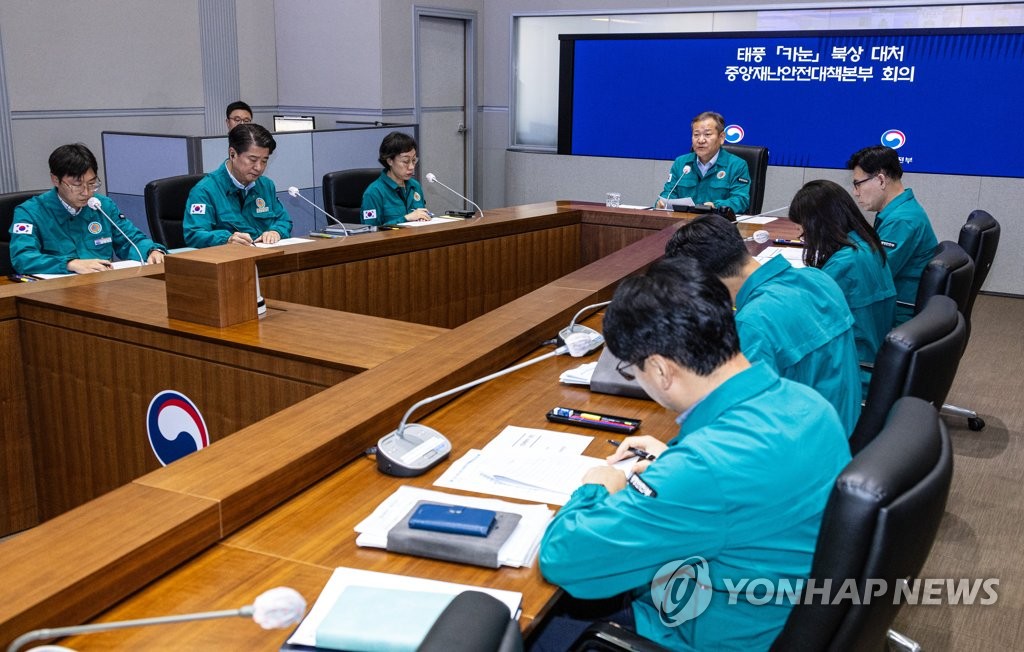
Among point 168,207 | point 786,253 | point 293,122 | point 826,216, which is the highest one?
point 293,122

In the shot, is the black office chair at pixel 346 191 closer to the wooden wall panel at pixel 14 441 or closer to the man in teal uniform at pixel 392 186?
the man in teal uniform at pixel 392 186

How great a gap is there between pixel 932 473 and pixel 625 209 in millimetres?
3636

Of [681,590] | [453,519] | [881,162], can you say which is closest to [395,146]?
[881,162]

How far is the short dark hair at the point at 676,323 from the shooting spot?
126 cm

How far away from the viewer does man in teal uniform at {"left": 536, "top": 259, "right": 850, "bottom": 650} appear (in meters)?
1.18

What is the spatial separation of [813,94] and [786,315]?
415 centimetres

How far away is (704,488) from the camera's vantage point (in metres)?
1.17

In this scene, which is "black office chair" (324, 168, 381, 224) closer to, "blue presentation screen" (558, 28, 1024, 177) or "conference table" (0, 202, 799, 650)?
"conference table" (0, 202, 799, 650)

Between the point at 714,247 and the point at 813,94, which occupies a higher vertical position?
the point at 813,94

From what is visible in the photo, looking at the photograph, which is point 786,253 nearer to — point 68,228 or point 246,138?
A: point 246,138

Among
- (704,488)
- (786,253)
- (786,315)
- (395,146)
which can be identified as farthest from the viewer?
(395,146)

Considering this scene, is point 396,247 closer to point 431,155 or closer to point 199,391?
point 199,391

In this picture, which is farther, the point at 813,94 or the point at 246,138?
the point at 813,94

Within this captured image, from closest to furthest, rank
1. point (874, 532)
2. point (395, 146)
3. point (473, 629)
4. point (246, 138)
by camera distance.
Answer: point (473, 629)
point (874, 532)
point (246, 138)
point (395, 146)
